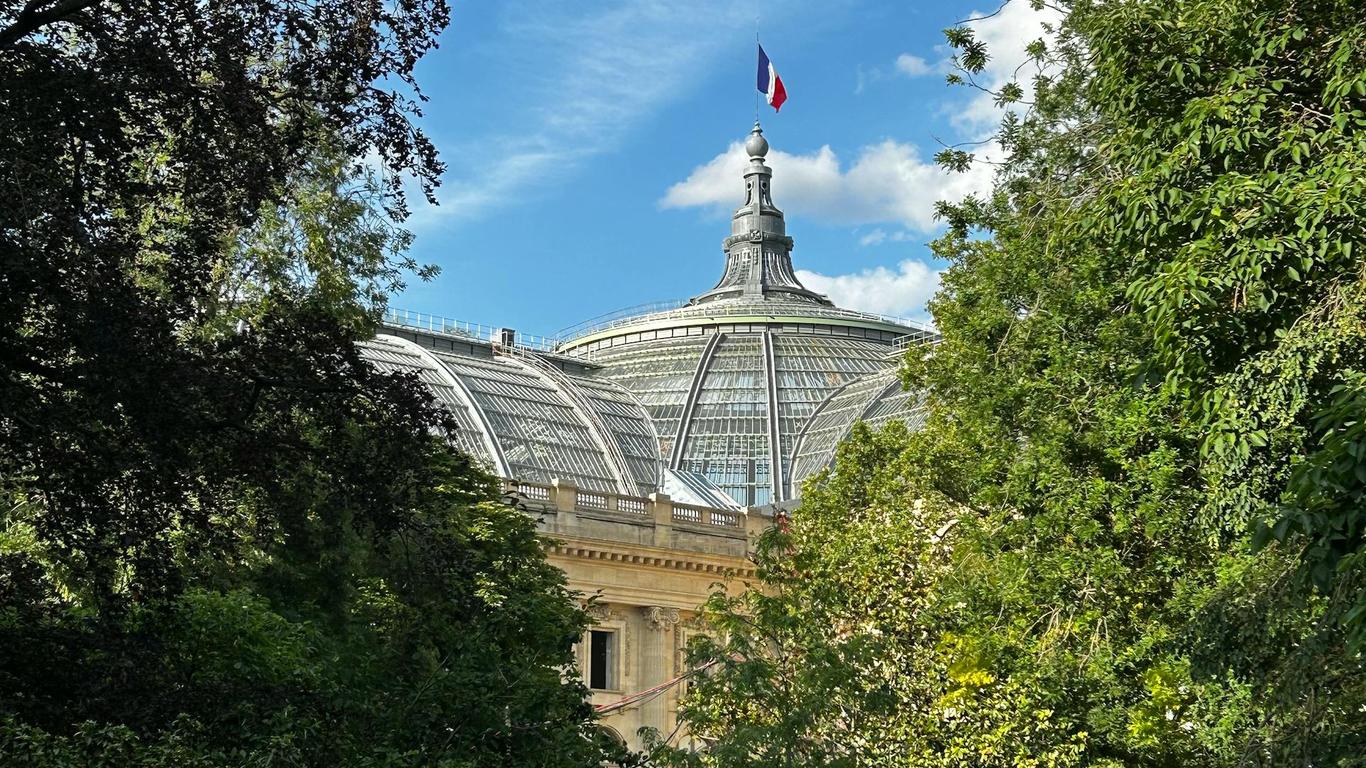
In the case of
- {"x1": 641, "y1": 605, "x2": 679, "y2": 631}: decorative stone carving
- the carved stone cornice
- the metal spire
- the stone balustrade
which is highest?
the metal spire

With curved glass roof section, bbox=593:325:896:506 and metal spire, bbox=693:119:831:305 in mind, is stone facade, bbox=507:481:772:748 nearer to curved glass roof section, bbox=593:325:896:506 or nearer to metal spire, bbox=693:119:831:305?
curved glass roof section, bbox=593:325:896:506

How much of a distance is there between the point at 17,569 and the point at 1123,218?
11024 millimetres

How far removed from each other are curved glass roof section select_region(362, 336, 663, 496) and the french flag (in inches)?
708

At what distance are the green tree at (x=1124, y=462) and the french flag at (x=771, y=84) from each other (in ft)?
173

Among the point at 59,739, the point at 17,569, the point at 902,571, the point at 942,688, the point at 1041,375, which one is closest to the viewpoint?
the point at 59,739

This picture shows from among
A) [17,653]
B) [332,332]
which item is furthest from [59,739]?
[332,332]

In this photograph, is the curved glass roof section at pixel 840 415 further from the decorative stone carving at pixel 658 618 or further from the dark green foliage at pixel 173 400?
the dark green foliage at pixel 173 400

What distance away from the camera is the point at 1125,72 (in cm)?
1923

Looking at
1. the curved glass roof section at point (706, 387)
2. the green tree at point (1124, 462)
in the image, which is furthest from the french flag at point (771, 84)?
the green tree at point (1124, 462)

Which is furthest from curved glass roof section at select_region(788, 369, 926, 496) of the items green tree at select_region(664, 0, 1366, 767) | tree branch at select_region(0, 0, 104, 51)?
tree branch at select_region(0, 0, 104, 51)

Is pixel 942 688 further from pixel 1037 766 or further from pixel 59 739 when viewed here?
pixel 59 739

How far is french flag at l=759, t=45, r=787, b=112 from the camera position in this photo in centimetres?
8962

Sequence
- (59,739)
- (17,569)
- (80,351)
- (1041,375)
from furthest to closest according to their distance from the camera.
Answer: (1041,375) → (17,569) → (80,351) → (59,739)

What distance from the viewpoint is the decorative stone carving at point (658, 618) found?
63688mm
